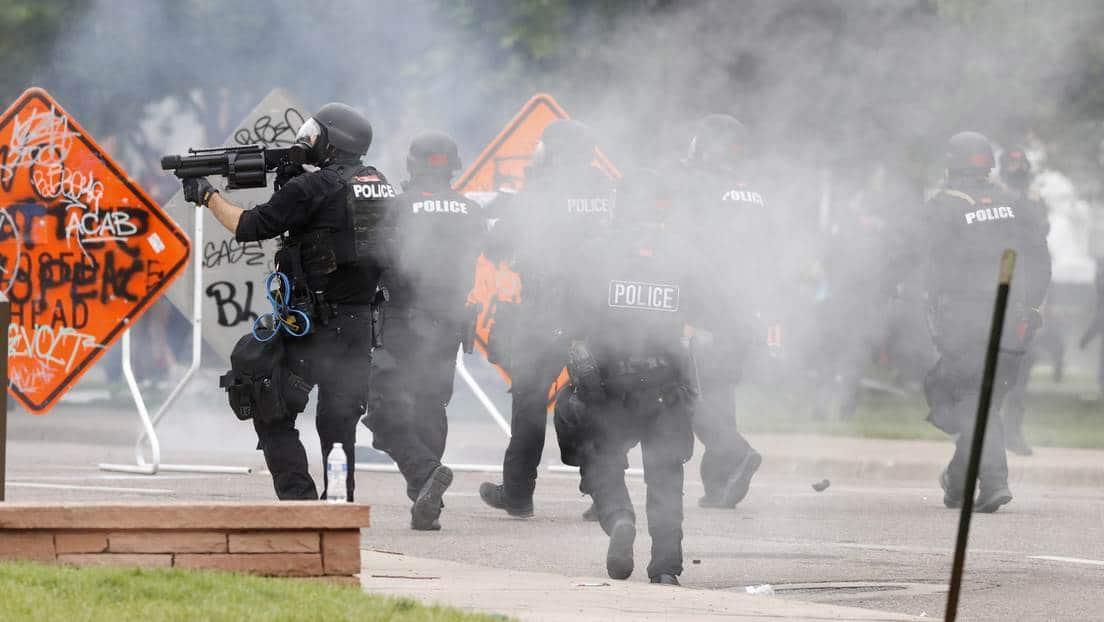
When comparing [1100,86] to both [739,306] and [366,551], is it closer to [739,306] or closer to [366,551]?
[739,306]

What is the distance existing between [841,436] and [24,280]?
648cm

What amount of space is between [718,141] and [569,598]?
3.79m

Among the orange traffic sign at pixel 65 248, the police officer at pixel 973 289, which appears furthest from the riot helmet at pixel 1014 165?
the orange traffic sign at pixel 65 248

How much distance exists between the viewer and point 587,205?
9.98m

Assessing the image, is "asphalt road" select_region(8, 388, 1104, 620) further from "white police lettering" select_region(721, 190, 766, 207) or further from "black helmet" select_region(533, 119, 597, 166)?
"black helmet" select_region(533, 119, 597, 166)

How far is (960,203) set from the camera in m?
10.8

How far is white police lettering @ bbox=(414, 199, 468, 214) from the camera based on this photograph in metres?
9.88

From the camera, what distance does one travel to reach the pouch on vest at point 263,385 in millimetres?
7988

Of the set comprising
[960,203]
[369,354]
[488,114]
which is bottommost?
[369,354]

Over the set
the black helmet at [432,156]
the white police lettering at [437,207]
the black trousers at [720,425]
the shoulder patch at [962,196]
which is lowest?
the black trousers at [720,425]

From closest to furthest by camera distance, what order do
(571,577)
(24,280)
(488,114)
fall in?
(571,577), (24,280), (488,114)

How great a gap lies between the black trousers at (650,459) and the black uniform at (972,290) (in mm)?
3199

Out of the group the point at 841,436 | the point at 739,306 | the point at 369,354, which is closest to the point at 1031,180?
the point at 841,436

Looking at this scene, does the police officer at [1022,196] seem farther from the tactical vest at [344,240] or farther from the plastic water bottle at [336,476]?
the plastic water bottle at [336,476]
